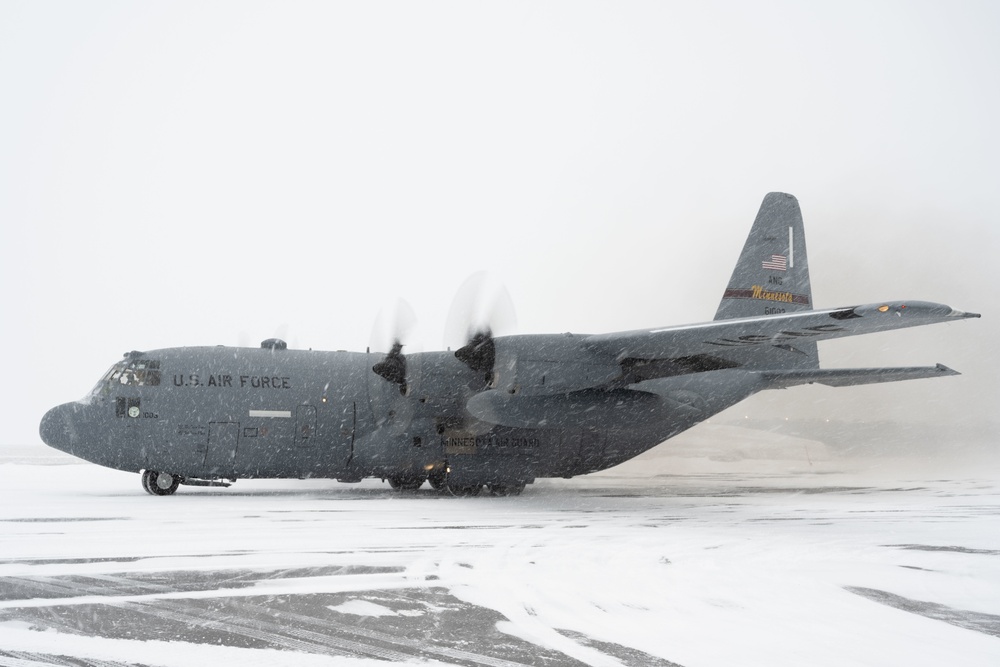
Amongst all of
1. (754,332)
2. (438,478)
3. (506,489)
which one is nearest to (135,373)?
(438,478)

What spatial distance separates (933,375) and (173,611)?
57.4ft

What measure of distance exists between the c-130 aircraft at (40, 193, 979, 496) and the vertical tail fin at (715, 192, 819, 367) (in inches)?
85.0

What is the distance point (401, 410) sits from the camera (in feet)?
56.6

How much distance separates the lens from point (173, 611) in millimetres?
5844

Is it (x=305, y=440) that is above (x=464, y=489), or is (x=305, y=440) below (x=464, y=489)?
above

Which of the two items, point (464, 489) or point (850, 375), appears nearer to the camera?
point (464, 489)

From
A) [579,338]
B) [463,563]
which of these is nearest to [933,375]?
[579,338]

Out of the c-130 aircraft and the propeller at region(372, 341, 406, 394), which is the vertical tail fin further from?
the propeller at region(372, 341, 406, 394)

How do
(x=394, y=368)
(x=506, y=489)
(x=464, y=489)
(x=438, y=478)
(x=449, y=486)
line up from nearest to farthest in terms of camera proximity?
(x=394, y=368)
(x=449, y=486)
(x=464, y=489)
(x=506, y=489)
(x=438, y=478)

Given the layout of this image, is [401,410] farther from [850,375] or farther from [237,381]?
[850,375]

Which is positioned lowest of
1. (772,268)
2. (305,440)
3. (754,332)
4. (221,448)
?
(221,448)

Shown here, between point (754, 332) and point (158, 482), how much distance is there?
1219 centimetres

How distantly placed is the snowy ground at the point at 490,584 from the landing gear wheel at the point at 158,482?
1761 millimetres

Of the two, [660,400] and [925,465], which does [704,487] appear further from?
[925,465]
